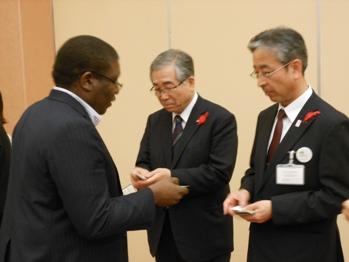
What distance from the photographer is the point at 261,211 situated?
5.94 ft

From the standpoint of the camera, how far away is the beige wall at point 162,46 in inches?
131

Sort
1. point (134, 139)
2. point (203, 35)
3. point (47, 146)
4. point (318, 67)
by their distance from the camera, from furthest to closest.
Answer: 1. point (134, 139)
2. point (203, 35)
3. point (318, 67)
4. point (47, 146)

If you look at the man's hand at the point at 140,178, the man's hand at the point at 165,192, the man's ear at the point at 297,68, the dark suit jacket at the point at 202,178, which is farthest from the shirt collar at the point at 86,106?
the man's ear at the point at 297,68

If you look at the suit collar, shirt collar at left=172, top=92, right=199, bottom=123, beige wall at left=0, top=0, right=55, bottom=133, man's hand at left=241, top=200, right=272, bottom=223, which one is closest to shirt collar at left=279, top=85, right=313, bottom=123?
the suit collar

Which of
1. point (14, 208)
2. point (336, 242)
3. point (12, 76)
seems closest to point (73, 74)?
point (14, 208)

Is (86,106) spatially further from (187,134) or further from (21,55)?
(21,55)

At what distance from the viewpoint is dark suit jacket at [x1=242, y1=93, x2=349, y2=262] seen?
176 centimetres

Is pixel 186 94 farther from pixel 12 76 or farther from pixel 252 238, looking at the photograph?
pixel 12 76

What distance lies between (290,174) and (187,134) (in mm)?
671

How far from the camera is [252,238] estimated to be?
1.99 m

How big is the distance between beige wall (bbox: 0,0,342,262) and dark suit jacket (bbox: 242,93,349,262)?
1590mm

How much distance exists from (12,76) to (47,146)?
2574mm

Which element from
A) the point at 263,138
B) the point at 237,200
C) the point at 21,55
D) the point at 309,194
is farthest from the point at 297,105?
the point at 21,55

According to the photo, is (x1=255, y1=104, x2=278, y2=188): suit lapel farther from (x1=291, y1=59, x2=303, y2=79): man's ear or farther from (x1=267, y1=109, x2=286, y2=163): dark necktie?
(x1=291, y1=59, x2=303, y2=79): man's ear
